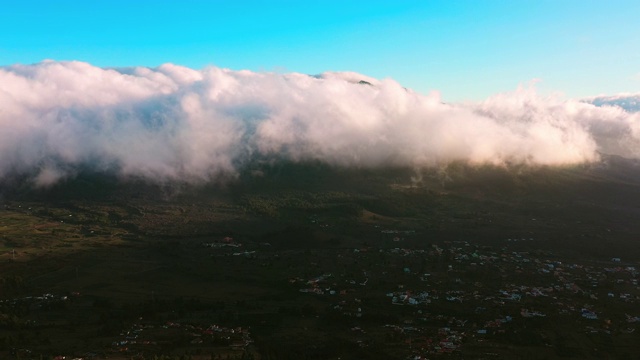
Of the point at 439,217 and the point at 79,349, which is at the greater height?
the point at 439,217

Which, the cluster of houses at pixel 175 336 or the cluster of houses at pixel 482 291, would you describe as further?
the cluster of houses at pixel 482 291

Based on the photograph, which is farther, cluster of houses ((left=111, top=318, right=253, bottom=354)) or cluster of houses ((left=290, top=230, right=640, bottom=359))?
cluster of houses ((left=290, top=230, right=640, bottom=359))

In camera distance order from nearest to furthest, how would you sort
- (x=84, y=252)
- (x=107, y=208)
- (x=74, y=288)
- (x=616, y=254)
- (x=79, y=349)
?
(x=79, y=349) → (x=74, y=288) → (x=616, y=254) → (x=84, y=252) → (x=107, y=208)

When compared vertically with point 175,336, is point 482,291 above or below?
above

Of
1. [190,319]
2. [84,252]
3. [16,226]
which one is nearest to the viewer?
[190,319]

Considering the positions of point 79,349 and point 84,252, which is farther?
point 84,252

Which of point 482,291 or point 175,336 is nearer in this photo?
point 175,336

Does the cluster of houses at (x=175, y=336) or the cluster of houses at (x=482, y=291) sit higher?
the cluster of houses at (x=482, y=291)

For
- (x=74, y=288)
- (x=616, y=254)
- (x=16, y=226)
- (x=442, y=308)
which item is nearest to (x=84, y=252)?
(x=74, y=288)

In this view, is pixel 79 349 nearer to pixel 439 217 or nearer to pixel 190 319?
pixel 190 319

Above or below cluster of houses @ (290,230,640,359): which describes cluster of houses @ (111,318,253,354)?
below
